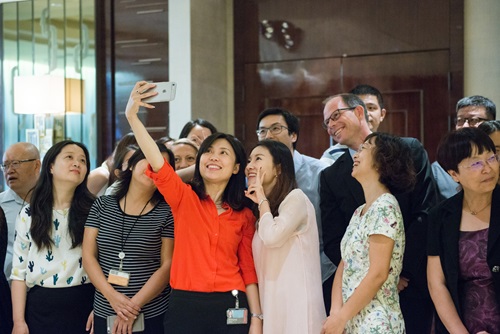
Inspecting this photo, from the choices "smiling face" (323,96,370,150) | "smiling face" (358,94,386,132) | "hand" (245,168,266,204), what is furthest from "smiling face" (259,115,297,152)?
"hand" (245,168,266,204)

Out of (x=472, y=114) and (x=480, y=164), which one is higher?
(x=472, y=114)

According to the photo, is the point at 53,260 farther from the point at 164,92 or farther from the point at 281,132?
the point at 281,132

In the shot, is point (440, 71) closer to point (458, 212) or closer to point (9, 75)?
point (458, 212)

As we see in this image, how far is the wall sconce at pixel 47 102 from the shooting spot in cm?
552

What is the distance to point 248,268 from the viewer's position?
2.91m

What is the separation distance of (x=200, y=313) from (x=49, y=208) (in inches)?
37.2

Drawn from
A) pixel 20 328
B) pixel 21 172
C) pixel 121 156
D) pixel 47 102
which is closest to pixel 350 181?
pixel 121 156

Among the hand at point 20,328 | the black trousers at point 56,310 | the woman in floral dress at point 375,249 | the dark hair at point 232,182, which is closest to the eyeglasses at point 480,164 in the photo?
the woman in floral dress at point 375,249

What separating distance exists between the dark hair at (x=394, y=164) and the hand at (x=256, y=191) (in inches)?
18.7

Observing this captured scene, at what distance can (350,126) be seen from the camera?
3271mm

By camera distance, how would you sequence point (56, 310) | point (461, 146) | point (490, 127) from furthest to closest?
point (56, 310) < point (490, 127) < point (461, 146)

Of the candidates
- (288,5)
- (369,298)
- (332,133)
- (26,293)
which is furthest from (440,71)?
(26,293)

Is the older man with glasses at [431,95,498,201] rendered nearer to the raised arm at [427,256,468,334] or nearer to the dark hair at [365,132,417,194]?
the dark hair at [365,132,417,194]

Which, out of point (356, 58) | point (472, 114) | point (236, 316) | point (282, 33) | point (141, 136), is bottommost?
point (236, 316)
